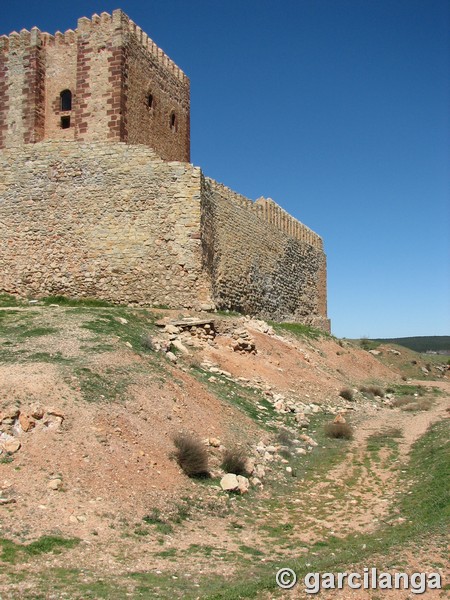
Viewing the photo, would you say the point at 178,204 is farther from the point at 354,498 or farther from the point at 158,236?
the point at 354,498

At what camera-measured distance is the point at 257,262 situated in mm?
26109

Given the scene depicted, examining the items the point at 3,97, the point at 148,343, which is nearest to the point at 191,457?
the point at 148,343

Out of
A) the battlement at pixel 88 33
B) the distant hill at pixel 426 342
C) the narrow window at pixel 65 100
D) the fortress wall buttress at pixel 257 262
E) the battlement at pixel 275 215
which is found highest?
the battlement at pixel 88 33

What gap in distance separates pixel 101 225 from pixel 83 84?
18.4 feet

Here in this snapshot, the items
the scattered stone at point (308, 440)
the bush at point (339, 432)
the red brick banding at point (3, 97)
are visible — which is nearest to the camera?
the scattered stone at point (308, 440)

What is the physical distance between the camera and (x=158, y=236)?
19.6 meters

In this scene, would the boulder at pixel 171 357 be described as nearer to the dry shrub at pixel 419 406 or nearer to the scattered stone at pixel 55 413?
the scattered stone at pixel 55 413

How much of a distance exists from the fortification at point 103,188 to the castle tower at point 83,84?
44 millimetres

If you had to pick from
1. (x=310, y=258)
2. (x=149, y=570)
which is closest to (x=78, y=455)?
(x=149, y=570)

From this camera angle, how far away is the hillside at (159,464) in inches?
257

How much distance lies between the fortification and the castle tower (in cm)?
4

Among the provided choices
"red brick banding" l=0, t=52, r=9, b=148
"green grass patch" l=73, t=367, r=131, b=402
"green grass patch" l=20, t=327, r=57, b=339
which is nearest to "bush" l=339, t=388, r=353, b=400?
"green grass patch" l=73, t=367, r=131, b=402

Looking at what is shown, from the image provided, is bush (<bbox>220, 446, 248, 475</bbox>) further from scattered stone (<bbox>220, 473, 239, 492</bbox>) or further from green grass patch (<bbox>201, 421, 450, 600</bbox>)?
green grass patch (<bbox>201, 421, 450, 600</bbox>)

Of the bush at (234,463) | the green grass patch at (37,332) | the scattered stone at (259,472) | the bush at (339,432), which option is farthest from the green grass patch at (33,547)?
the bush at (339,432)
